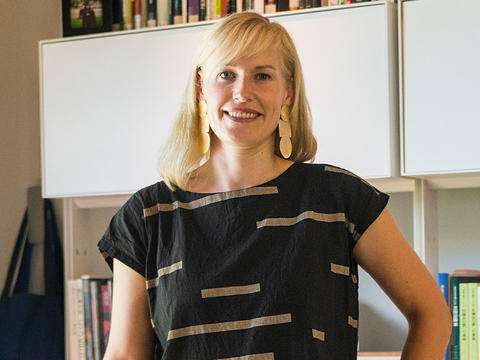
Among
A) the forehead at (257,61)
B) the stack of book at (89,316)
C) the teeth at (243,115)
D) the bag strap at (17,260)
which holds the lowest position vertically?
the stack of book at (89,316)

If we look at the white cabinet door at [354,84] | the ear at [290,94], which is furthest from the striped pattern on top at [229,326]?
the white cabinet door at [354,84]

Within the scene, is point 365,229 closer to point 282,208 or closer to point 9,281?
point 282,208

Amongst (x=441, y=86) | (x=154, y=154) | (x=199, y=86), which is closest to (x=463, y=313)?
(x=441, y=86)

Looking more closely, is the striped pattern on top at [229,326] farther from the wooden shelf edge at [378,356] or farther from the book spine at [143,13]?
the book spine at [143,13]

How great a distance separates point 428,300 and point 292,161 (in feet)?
0.98

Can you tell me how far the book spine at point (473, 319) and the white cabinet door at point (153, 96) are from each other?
16.0 inches

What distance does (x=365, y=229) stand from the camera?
113 cm

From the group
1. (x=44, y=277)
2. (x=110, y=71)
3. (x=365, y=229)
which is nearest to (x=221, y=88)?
(x=365, y=229)

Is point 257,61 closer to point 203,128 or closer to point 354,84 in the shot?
point 203,128

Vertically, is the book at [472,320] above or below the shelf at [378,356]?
above

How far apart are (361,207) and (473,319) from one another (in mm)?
1130

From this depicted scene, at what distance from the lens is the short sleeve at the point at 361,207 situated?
1130 millimetres

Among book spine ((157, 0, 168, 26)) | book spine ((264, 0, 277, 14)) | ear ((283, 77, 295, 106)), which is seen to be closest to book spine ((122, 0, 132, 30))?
book spine ((157, 0, 168, 26))

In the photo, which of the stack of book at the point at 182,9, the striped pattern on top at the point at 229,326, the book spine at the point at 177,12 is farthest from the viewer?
the book spine at the point at 177,12
